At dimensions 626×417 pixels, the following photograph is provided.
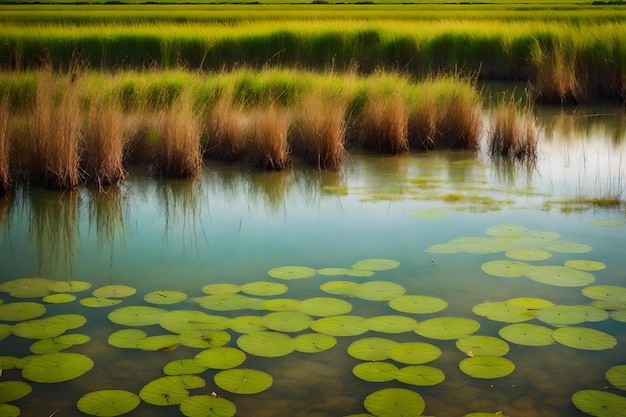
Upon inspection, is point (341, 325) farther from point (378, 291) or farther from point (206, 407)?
point (206, 407)

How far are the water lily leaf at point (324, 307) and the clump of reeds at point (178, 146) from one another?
129 inches

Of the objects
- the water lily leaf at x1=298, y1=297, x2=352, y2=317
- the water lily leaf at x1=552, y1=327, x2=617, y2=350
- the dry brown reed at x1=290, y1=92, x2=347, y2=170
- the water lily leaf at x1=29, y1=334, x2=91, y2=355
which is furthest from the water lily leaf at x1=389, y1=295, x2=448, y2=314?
the dry brown reed at x1=290, y1=92, x2=347, y2=170

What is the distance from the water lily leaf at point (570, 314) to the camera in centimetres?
373

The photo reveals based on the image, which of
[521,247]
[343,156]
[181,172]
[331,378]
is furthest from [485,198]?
[331,378]

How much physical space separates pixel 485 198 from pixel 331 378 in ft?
10.6

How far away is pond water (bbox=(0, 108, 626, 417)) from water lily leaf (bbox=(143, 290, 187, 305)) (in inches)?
0.8

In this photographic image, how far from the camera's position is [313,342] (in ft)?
11.5

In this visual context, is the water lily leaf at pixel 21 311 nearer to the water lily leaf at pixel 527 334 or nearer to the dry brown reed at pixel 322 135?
the water lily leaf at pixel 527 334

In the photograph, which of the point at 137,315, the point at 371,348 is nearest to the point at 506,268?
the point at 371,348

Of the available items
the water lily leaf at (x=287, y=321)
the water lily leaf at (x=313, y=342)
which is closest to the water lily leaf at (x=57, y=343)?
the water lily leaf at (x=287, y=321)

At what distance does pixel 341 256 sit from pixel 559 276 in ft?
3.93

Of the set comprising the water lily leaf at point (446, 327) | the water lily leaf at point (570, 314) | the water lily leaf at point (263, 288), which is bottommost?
the water lily leaf at point (446, 327)

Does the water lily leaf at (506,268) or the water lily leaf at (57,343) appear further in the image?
the water lily leaf at (506,268)

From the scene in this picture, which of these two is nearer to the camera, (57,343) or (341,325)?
(57,343)
